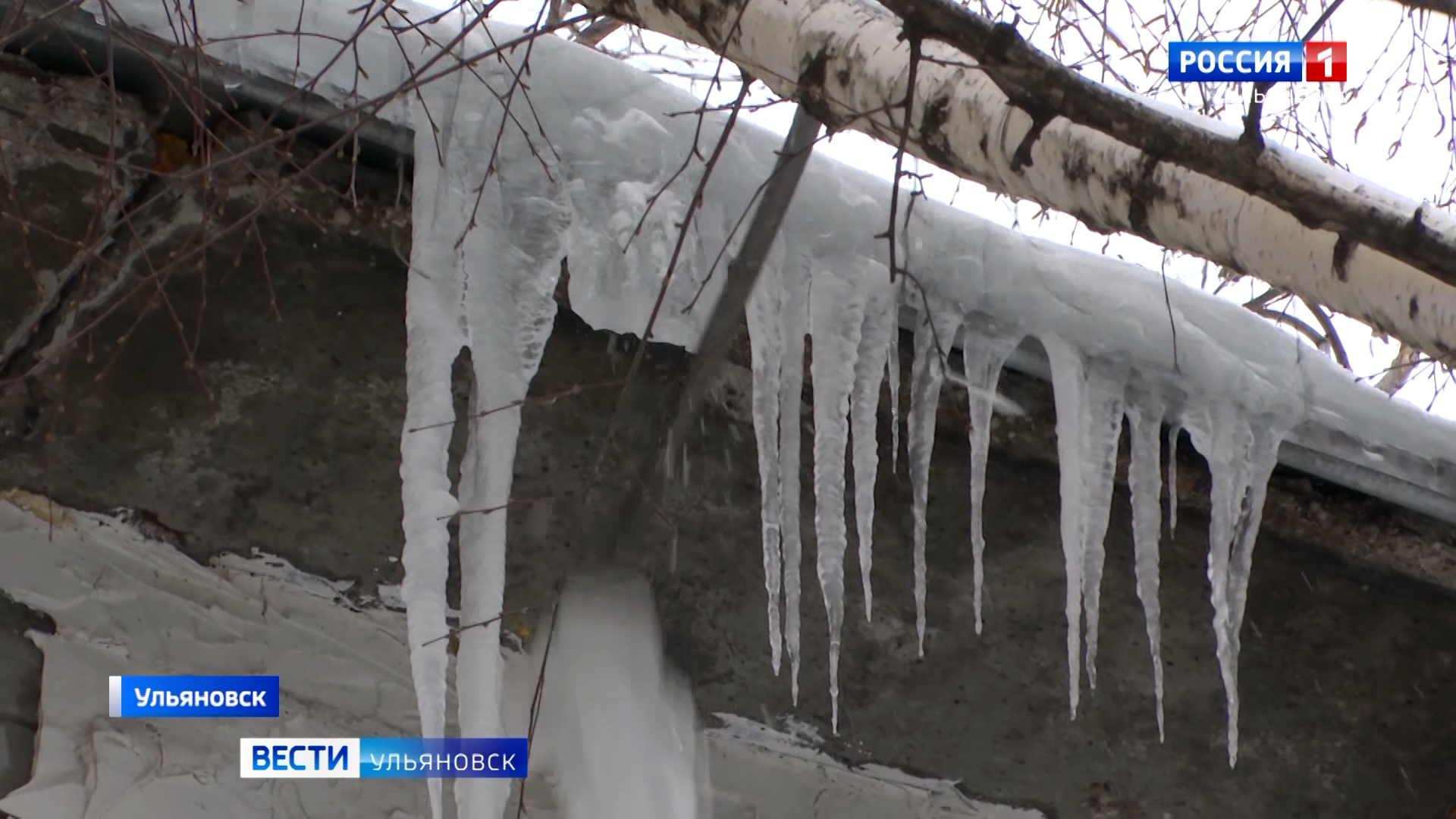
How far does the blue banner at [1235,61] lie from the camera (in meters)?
1.35

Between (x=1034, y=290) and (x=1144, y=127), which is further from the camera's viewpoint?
(x=1034, y=290)

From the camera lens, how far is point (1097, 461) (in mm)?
1490

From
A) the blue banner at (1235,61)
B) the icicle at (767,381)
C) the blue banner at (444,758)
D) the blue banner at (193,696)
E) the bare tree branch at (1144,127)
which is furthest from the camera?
the blue banner at (193,696)

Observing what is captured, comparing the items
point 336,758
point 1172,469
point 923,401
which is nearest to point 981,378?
point 923,401

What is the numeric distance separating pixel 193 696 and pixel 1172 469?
5.06 ft

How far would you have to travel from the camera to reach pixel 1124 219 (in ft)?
3.62

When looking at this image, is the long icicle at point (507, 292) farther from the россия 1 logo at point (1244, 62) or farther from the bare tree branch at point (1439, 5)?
the bare tree branch at point (1439, 5)

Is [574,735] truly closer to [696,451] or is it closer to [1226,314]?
[696,451]

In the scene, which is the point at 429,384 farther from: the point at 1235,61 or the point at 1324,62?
the point at 1324,62

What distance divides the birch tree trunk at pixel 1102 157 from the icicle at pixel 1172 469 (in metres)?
0.46

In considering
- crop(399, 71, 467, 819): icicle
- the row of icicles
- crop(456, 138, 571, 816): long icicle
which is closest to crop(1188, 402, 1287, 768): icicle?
the row of icicles

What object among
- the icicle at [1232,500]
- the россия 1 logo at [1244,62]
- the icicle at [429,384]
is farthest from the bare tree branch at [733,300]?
the icicle at [1232,500]

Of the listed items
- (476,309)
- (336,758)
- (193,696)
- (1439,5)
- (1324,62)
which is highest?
(1324,62)

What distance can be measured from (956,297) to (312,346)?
0.82 metres
